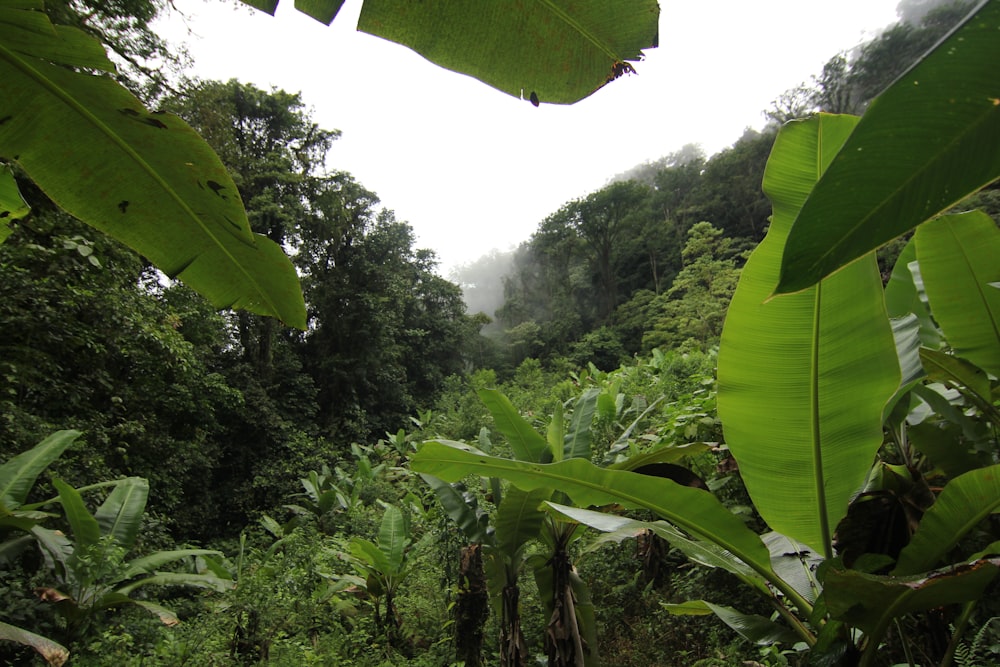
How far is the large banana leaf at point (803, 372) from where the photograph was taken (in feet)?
2.62

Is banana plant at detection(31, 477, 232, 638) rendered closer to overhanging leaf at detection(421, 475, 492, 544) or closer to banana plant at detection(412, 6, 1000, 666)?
overhanging leaf at detection(421, 475, 492, 544)

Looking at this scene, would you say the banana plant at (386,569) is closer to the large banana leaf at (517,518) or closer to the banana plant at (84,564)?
the banana plant at (84,564)

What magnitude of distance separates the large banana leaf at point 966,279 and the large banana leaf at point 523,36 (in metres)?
0.82

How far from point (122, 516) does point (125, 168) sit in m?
2.67

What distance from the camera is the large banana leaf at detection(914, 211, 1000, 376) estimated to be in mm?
971

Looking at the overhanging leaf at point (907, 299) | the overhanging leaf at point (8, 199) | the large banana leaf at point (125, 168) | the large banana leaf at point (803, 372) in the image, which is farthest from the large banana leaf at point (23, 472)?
the overhanging leaf at point (907, 299)

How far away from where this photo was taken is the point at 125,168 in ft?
2.53

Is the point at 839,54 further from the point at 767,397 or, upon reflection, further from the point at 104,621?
the point at 104,621

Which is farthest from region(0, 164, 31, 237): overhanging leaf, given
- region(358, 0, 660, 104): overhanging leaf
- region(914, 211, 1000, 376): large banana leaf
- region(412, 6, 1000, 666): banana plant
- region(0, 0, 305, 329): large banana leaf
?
region(914, 211, 1000, 376): large banana leaf

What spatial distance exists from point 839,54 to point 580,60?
24.8 meters

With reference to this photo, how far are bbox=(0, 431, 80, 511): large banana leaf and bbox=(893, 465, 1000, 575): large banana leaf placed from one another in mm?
3355

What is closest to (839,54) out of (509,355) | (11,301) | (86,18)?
(509,355)

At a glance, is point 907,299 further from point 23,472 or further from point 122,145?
point 23,472

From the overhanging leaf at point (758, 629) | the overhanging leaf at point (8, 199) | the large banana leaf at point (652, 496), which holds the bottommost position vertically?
the overhanging leaf at point (758, 629)
